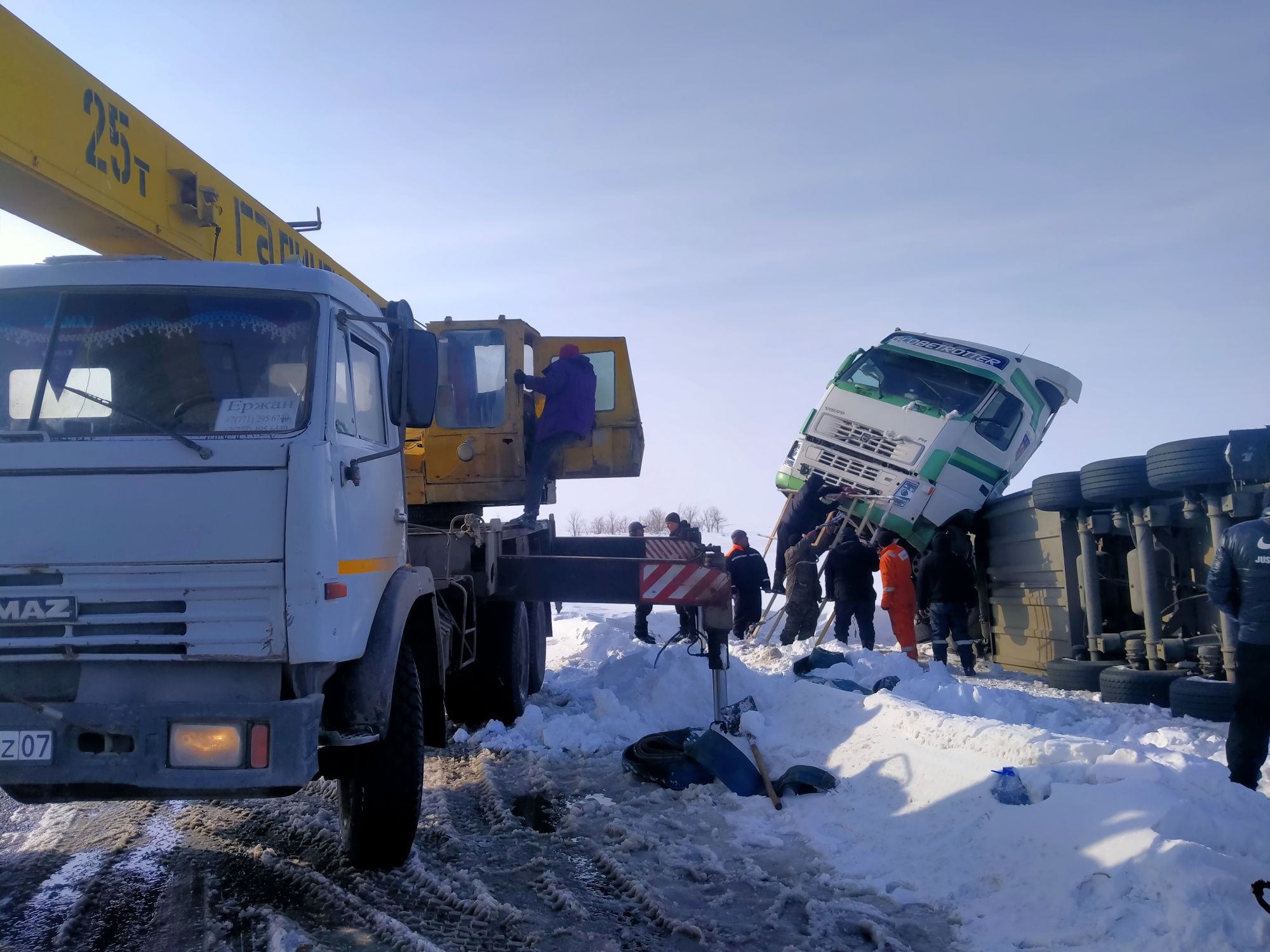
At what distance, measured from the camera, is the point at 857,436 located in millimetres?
13180

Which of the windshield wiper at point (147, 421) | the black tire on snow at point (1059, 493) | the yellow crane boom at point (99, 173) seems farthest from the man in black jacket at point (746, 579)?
the windshield wiper at point (147, 421)

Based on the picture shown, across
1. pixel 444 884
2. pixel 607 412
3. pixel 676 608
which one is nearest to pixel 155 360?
pixel 444 884

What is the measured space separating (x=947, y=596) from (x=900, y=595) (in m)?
0.60

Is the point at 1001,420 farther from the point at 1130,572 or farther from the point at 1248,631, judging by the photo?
the point at 1248,631

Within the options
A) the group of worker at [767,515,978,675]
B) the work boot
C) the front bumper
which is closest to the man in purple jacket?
the front bumper

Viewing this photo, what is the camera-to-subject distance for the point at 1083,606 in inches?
408

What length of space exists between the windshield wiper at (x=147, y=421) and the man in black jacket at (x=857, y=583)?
9.33m

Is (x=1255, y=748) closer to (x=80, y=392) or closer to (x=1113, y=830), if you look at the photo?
(x=1113, y=830)

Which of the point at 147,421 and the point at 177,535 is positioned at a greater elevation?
the point at 147,421

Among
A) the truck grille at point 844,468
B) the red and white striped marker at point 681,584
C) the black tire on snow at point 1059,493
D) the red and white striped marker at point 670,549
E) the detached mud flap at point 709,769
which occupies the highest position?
the truck grille at point 844,468

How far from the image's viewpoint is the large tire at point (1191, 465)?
7.75 meters

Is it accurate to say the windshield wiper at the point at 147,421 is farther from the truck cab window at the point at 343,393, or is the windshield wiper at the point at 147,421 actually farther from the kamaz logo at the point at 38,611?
the kamaz logo at the point at 38,611

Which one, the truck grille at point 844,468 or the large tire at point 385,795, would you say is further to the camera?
the truck grille at point 844,468

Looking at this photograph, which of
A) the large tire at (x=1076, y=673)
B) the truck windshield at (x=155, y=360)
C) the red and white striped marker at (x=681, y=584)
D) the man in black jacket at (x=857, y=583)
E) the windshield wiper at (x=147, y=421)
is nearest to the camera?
the windshield wiper at (x=147, y=421)
